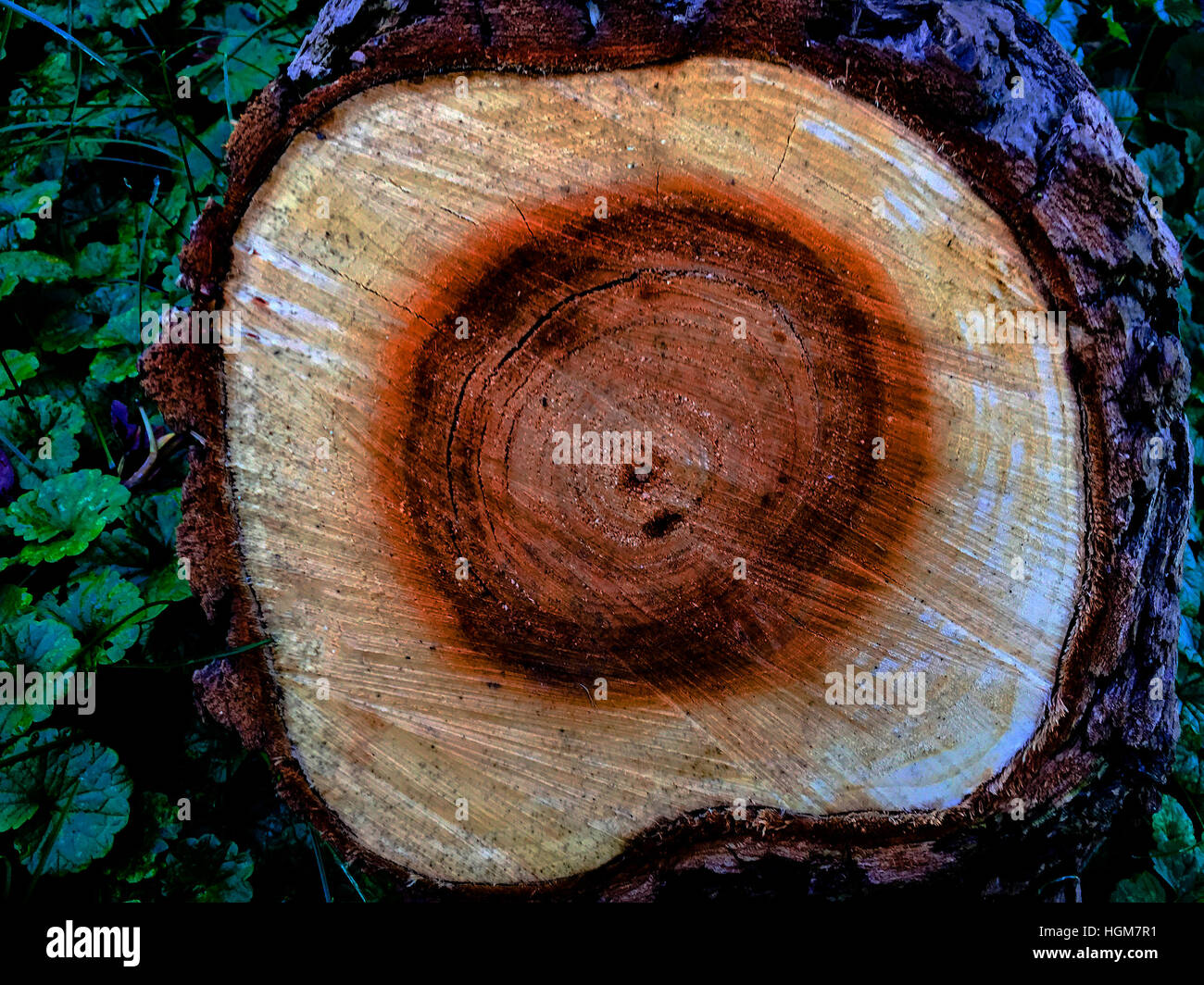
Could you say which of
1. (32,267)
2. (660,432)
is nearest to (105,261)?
(32,267)

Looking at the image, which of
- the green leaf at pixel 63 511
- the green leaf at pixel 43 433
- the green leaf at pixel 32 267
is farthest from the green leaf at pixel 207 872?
the green leaf at pixel 32 267

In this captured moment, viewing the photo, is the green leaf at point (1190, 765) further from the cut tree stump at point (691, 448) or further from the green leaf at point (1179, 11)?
the green leaf at point (1179, 11)

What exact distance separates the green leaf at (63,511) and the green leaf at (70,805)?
0.45 m

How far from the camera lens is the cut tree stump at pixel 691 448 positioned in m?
1.53

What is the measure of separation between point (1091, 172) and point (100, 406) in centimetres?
236

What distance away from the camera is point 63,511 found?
2145 mm

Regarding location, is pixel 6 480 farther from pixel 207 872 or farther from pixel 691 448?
pixel 691 448

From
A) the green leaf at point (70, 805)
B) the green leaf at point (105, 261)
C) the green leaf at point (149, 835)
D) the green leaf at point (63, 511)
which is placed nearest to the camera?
the green leaf at point (70, 805)

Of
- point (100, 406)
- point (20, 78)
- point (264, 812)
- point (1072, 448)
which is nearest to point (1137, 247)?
point (1072, 448)

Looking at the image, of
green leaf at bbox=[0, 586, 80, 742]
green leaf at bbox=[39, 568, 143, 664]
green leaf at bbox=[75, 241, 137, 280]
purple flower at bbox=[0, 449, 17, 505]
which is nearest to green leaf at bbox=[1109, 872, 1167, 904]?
green leaf at bbox=[39, 568, 143, 664]

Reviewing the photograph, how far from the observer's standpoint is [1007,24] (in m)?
1.58

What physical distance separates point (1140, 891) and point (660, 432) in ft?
5.01

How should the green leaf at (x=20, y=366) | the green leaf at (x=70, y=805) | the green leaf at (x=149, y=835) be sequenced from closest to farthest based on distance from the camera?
1. the green leaf at (x=70, y=805)
2. the green leaf at (x=149, y=835)
3. the green leaf at (x=20, y=366)
